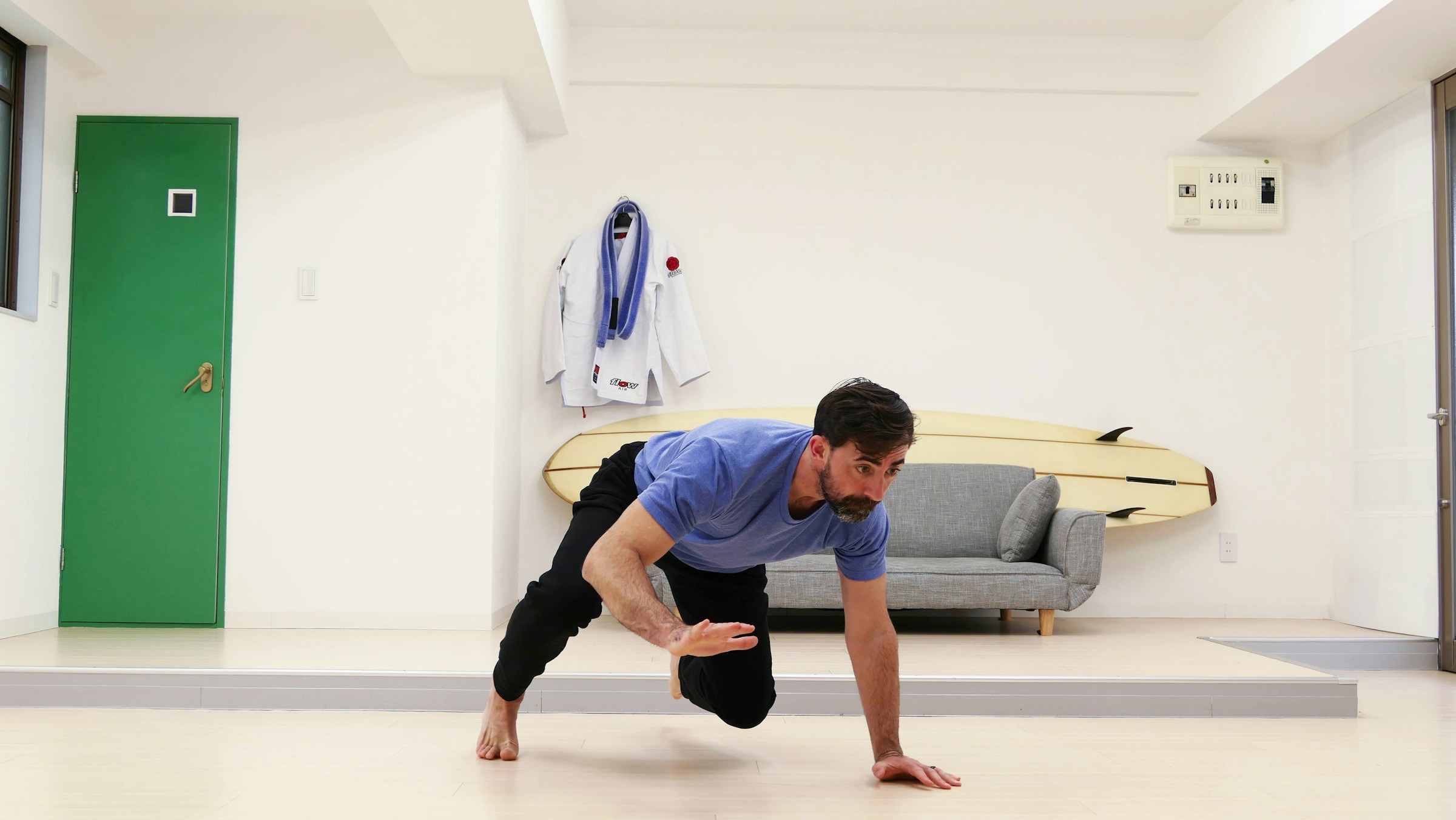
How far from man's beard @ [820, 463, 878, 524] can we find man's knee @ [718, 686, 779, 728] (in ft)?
1.96

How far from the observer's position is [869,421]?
1695mm

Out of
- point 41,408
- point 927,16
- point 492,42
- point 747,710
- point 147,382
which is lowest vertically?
point 747,710

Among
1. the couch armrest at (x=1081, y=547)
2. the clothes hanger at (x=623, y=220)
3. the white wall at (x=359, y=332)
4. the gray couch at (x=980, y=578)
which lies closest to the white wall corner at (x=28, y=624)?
the white wall at (x=359, y=332)

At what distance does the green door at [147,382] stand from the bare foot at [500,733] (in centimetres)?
232

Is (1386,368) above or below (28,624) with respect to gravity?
above

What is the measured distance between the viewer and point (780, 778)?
215 cm

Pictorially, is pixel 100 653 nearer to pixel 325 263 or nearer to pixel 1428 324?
pixel 325 263

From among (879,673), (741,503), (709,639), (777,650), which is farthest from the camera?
(777,650)

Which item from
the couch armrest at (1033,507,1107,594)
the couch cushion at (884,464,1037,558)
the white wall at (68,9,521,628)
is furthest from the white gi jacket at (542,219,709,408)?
the couch armrest at (1033,507,1107,594)

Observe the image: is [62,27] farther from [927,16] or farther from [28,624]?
[927,16]

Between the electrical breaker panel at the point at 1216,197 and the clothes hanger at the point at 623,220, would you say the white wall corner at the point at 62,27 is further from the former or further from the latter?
the electrical breaker panel at the point at 1216,197

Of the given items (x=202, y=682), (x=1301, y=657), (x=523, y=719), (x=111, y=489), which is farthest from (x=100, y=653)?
(x=1301, y=657)

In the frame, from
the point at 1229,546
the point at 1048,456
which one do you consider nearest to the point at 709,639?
the point at 1048,456

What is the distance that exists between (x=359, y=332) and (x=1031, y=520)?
275cm
